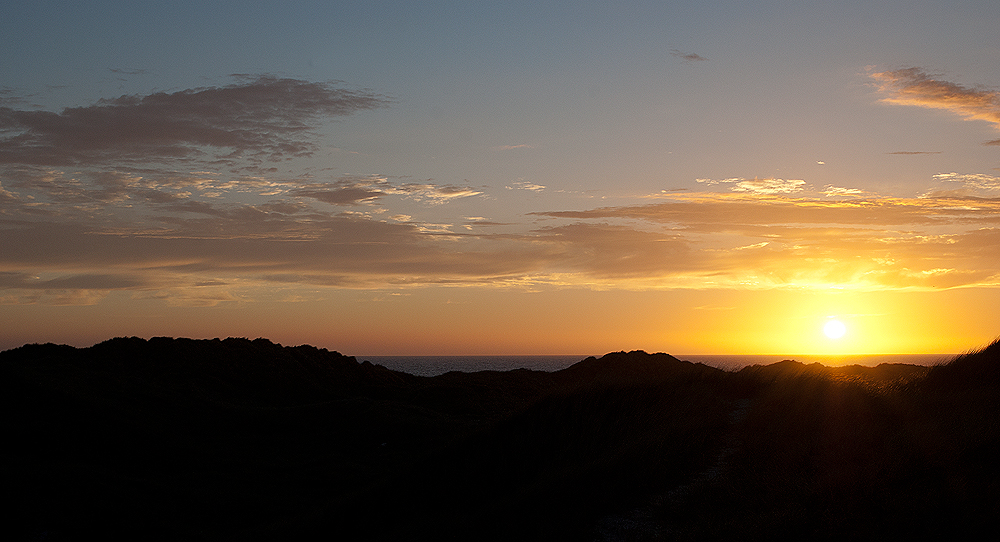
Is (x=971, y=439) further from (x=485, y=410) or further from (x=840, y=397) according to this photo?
(x=485, y=410)

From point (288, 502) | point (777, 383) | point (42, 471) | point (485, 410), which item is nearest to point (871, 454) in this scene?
point (777, 383)

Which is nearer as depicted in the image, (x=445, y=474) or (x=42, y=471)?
(x=445, y=474)

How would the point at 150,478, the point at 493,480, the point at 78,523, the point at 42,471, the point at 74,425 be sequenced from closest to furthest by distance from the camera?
1. the point at 493,480
2. the point at 78,523
3. the point at 42,471
4. the point at 150,478
5. the point at 74,425

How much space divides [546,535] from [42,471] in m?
15.2

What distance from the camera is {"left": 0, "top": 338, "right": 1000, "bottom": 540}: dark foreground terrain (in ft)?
27.5

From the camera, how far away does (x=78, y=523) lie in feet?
47.7

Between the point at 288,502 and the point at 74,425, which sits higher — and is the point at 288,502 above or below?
below

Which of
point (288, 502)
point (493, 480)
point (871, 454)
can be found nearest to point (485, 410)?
point (288, 502)

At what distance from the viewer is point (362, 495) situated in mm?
13039

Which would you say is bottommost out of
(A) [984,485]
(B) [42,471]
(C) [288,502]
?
(C) [288,502]

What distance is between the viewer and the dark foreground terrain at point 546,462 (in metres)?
8.39

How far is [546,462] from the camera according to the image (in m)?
12.3

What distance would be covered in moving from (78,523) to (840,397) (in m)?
17.2

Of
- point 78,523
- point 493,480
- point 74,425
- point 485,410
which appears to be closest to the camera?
point 493,480
